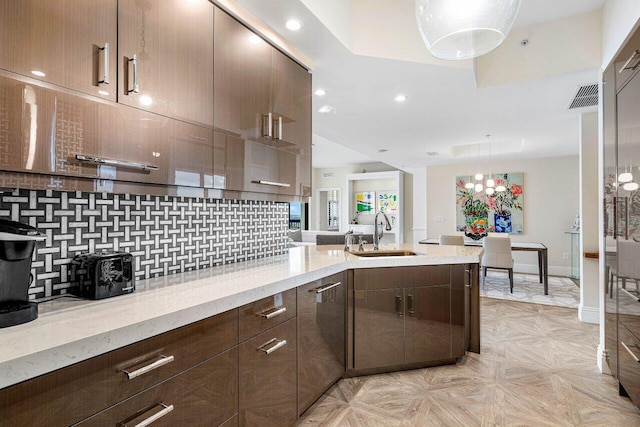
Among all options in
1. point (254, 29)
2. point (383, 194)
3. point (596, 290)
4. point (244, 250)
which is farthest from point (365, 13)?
point (383, 194)

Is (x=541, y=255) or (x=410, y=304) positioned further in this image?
(x=541, y=255)

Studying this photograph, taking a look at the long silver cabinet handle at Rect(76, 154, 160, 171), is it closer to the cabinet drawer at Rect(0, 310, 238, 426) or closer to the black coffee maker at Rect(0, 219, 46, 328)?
the black coffee maker at Rect(0, 219, 46, 328)

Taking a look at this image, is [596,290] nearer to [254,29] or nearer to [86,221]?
Result: [254,29]

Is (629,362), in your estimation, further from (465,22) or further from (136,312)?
(136,312)

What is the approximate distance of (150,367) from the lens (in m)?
1.04

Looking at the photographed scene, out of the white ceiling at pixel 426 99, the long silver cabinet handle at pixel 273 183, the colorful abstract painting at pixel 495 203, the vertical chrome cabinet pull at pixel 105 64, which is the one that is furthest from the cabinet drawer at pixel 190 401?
the colorful abstract painting at pixel 495 203

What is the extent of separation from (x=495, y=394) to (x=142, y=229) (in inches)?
93.4

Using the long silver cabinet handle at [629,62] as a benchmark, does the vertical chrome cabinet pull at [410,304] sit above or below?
below

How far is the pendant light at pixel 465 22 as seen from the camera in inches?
51.2

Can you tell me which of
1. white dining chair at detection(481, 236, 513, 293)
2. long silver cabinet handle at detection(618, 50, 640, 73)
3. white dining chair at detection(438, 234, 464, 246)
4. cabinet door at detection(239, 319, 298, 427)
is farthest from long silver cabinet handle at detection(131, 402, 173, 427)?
white dining chair at detection(481, 236, 513, 293)

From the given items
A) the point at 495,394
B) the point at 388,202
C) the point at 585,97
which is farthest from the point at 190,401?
the point at 388,202

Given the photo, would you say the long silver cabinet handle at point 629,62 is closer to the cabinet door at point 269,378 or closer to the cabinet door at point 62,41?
the cabinet door at point 269,378

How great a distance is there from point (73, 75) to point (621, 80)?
2.81m

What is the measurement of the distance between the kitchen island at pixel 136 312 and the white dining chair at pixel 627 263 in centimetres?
163
